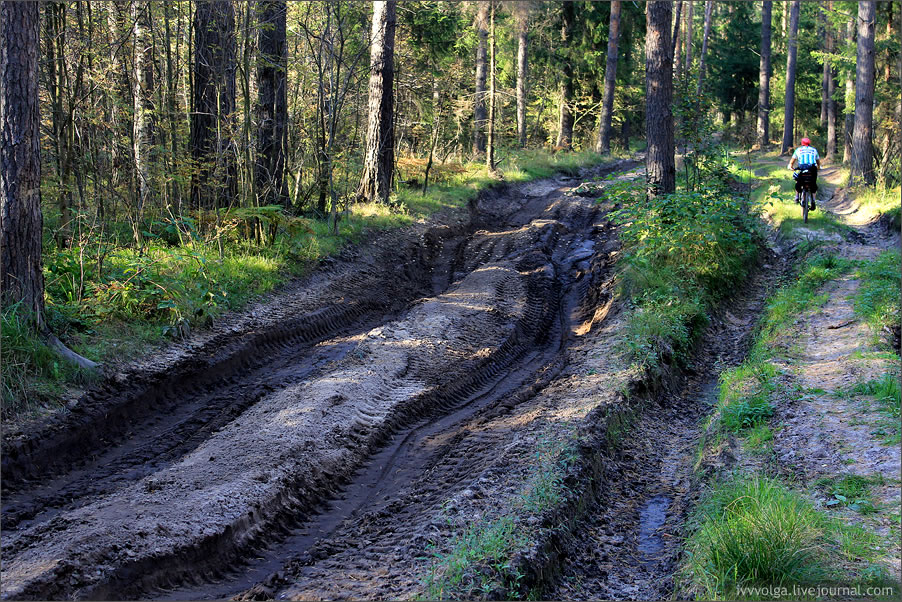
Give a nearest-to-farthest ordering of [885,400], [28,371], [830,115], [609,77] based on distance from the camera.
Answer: [885,400] → [28,371] → [609,77] → [830,115]

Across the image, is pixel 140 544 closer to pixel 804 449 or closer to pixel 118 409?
pixel 118 409

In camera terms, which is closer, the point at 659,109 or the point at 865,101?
the point at 659,109

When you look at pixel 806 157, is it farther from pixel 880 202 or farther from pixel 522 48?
pixel 522 48

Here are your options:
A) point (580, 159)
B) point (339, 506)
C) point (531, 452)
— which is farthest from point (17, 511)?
point (580, 159)

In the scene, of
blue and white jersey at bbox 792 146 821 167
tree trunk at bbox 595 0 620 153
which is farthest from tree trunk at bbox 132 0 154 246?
tree trunk at bbox 595 0 620 153

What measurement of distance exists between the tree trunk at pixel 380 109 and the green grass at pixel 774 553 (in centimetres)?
1247

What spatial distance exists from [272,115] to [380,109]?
3322mm

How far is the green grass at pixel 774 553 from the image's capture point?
4.19m

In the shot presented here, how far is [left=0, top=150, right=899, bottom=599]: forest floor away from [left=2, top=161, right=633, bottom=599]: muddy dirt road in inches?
0.9

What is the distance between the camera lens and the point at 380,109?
632 inches

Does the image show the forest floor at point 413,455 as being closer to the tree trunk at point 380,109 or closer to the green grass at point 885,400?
the green grass at point 885,400

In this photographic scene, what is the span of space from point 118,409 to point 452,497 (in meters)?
3.66

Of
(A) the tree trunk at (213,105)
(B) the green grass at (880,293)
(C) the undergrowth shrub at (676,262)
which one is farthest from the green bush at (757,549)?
(A) the tree trunk at (213,105)

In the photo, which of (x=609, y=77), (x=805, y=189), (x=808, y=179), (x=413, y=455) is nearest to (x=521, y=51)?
(x=609, y=77)
